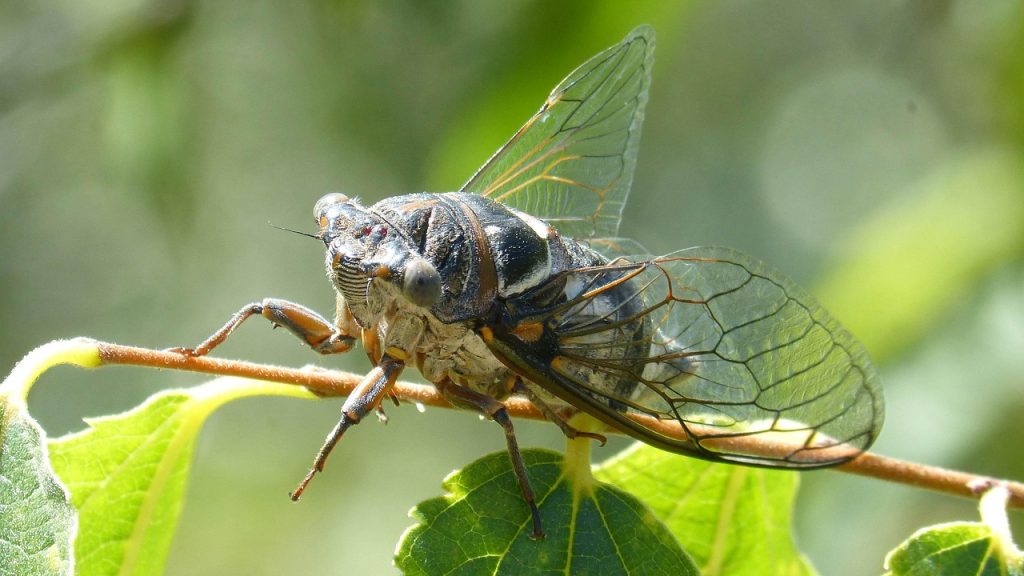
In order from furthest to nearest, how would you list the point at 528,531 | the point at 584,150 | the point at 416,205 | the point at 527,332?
the point at 584,150, the point at 416,205, the point at 527,332, the point at 528,531

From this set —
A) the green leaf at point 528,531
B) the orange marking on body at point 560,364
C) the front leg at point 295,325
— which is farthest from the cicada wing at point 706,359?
the front leg at point 295,325

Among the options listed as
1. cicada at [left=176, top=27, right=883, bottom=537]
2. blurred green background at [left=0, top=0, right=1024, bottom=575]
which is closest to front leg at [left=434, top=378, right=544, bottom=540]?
cicada at [left=176, top=27, right=883, bottom=537]

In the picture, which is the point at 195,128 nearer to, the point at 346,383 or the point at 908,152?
the point at 346,383

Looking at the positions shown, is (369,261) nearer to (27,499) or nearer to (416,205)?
(416,205)

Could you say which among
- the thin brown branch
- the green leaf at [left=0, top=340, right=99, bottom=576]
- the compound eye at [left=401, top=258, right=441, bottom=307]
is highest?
the compound eye at [left=401, top=258, right=441, bottom=307]

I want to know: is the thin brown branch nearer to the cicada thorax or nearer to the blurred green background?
the cicada thorax

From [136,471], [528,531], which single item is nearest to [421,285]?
[528,531]
